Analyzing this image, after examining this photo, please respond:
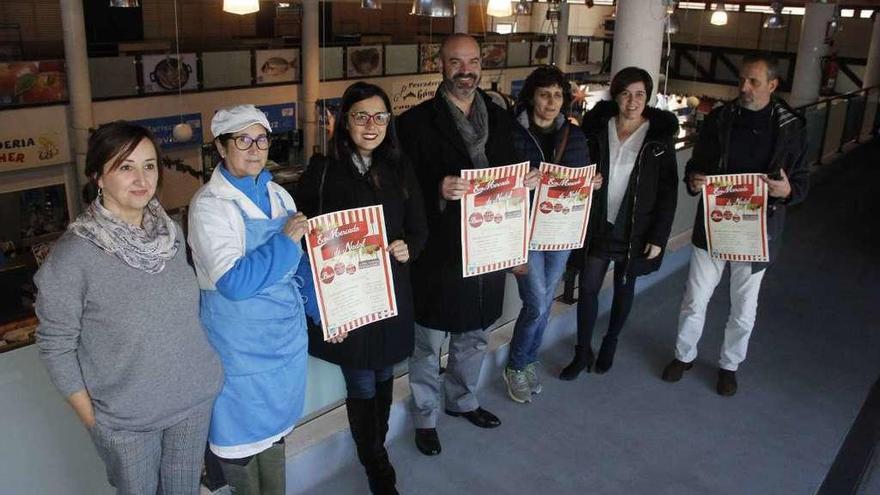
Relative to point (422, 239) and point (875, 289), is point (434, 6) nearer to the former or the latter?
point (875, 289)

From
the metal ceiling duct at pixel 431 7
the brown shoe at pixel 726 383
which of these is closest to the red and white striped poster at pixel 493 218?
the brown shoe at pixel 726 383

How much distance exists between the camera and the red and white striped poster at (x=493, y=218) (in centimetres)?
303

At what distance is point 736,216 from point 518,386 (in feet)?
4.61

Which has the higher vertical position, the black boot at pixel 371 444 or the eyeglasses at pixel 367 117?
the eyeglasses at pixel 367 117

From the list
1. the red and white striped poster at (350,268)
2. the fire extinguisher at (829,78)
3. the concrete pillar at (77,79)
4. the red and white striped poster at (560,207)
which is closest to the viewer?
the red and white striped poster at (350,268)

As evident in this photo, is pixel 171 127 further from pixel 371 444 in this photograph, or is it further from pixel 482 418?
pixel 371 444

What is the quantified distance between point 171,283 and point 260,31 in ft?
53.1

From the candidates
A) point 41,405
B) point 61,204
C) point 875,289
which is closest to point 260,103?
point 61,204

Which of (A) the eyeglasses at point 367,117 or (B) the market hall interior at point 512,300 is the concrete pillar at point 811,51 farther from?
(A) the eyeglasses at point 367,117

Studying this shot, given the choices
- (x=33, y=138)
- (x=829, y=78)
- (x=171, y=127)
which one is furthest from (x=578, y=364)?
(x=829, y=78)

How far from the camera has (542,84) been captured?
3289 mm

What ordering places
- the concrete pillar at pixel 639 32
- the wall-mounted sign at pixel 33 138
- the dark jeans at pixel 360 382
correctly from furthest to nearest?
the wall-mounted sign at pixel 33 138
the concrete pillar at pixel 639 32
the dark jeans at pixel 360 382

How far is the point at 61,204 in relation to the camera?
35.9ft

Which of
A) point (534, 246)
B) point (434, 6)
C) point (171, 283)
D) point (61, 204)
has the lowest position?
point (61, 204)
